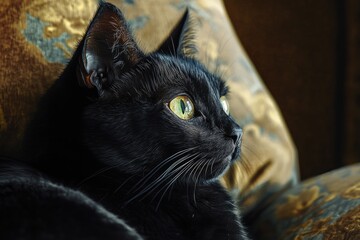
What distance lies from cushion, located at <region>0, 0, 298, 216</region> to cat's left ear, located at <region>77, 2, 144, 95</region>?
5.9 inches

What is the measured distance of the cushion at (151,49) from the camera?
898mm

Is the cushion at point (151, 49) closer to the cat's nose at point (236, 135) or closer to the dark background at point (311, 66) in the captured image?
the cat's nose at point (236, 135)

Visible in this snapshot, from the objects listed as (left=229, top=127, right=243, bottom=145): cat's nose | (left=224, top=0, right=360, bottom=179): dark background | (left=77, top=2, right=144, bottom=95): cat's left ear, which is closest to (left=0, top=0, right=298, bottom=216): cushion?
(left=77, top=2, right=144, bottom=95): cat's left ear

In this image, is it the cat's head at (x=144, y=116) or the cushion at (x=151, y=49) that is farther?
the cushion at (x=151, y=49)

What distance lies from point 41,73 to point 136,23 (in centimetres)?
23

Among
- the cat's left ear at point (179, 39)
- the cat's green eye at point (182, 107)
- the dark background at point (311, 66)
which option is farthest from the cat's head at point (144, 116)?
the dark background at point (311, 66)

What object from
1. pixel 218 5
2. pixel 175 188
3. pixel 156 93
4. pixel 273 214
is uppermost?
pixel 218 5

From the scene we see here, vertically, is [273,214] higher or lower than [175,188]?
lower

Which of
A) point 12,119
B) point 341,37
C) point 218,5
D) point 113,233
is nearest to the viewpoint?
point 113,233

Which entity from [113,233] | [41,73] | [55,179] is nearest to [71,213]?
[113,233]

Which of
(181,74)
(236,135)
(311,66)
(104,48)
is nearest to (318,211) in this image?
(236,135)

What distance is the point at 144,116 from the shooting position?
0.78 metres

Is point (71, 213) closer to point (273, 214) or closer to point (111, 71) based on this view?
point (111, 71)

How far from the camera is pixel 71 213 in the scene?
598 millimetres
